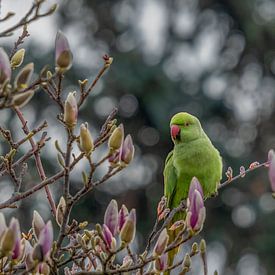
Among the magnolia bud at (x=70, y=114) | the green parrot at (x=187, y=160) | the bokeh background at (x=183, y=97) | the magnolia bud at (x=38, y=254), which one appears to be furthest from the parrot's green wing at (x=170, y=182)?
the bokeh background at (x=183, y=97)

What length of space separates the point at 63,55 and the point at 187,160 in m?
1.89

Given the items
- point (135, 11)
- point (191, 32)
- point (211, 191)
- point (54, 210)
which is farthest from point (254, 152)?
point (54, 210)

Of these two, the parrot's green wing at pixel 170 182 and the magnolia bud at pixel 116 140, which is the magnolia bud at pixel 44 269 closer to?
the magnolia bud at pixel 116 140

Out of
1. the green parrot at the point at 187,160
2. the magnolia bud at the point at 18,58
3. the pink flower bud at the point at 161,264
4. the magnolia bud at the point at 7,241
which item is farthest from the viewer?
the green parrot at the point at 187,160

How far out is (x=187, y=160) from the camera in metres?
3.51

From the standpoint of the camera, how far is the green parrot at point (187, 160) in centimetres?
344

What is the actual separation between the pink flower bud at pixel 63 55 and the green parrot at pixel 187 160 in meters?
1.80

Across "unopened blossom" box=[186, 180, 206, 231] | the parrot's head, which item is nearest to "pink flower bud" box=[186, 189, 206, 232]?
"unopened blossom" box=[186, 180, 206, 231]

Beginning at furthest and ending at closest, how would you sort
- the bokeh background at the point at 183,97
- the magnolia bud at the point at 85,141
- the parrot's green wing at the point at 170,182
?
the bokeh background at the point at 183,97 → the parrot's green wing at the point at 170,182 → the magnolia bud at the point at 85,141

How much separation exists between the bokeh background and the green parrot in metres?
7.08

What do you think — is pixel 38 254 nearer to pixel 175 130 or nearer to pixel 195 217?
pixel 195 217

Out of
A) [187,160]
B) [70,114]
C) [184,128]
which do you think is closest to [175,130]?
[184,128]

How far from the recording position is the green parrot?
3443 mm

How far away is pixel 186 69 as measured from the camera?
1294 cm
